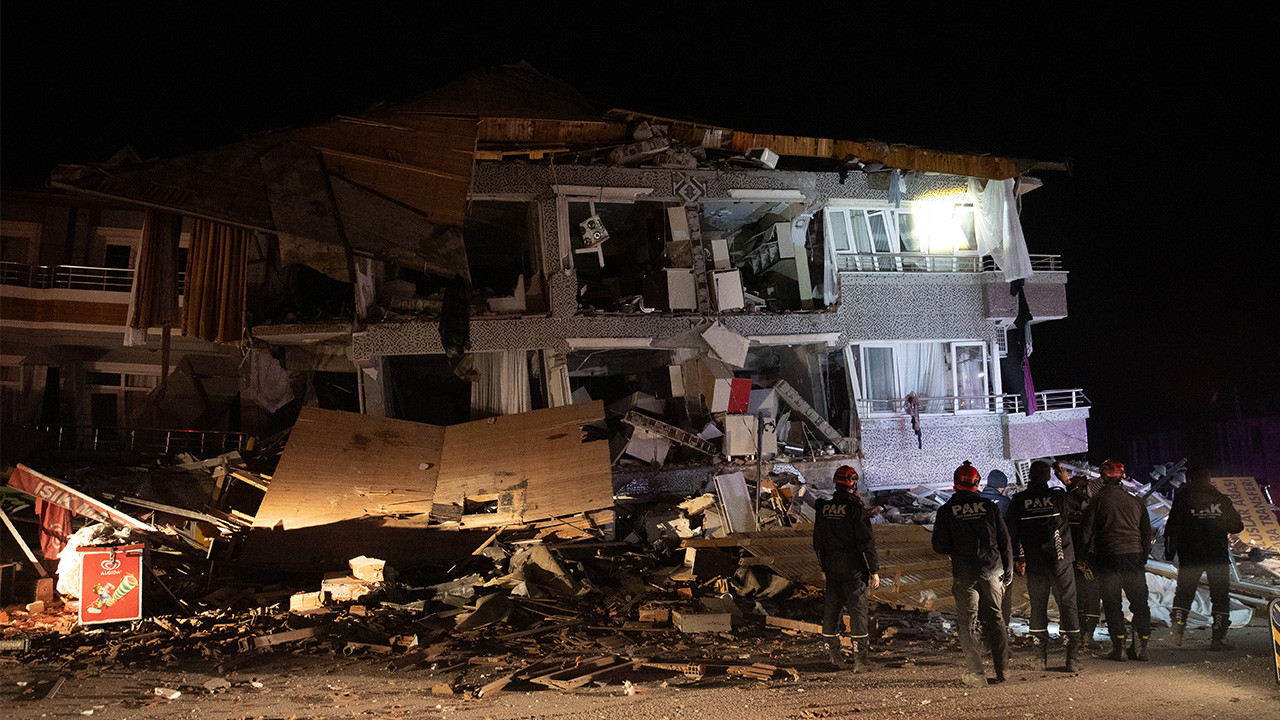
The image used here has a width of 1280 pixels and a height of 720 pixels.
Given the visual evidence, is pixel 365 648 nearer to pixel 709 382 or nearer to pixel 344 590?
pixel 344 590

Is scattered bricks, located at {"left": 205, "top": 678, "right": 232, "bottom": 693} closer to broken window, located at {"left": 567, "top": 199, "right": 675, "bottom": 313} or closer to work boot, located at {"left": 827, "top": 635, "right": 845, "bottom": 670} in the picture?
work boot, located at {"left": 827, "top": 635, "right": 845, "bottom": 670}

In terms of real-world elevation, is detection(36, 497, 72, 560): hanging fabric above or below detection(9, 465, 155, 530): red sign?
below

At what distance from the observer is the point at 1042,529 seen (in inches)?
274

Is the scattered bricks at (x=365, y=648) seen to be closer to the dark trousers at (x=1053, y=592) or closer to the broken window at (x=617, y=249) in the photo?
the dark trousers at (x=1053, y=592)

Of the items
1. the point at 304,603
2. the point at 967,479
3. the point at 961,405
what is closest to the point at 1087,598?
the point at 967,479

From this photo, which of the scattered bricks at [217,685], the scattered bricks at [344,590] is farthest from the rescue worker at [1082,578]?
the scattered bricks at [344,590]

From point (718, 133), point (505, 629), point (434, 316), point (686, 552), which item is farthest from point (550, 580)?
point (718, 133)

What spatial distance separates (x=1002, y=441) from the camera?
17078mm

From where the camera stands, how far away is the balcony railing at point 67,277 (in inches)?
693

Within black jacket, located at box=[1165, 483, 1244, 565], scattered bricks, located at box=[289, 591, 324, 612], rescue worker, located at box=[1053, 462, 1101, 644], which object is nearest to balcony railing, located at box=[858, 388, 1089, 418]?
black jacket, located at box=[1165, 483, 1244, 565]

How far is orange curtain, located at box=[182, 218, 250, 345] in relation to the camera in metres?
13.2

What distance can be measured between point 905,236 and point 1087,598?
11906 mm

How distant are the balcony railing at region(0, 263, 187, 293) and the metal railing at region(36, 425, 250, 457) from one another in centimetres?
358

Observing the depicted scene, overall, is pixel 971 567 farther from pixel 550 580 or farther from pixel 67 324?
pixel 67 324
